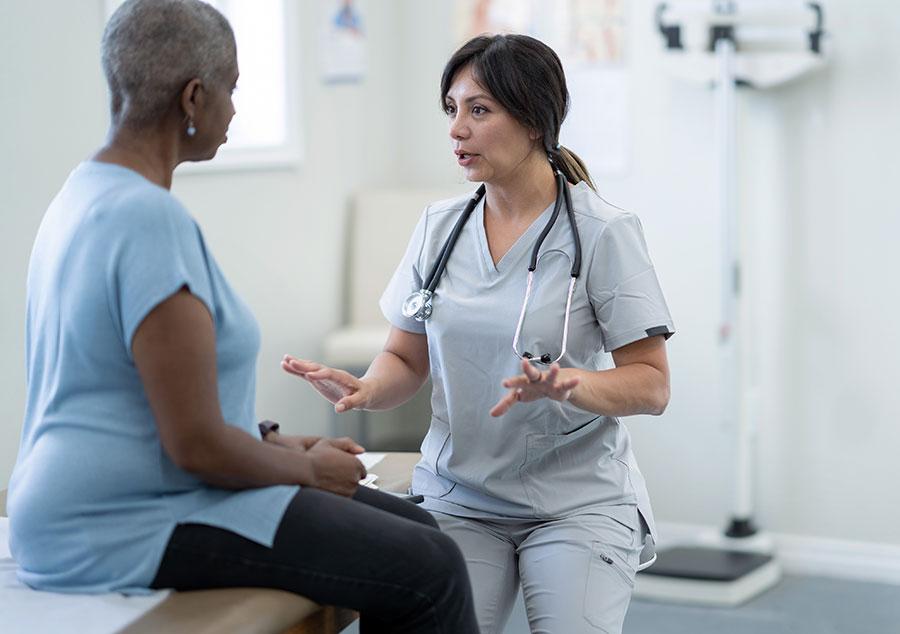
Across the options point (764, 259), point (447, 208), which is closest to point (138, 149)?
point (447, 208)

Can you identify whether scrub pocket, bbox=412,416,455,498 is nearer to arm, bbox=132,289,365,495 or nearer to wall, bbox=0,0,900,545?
arm, bbox=132,289,365,495

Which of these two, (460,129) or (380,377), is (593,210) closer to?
(460,129)

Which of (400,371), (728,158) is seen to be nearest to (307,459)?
(400,371)

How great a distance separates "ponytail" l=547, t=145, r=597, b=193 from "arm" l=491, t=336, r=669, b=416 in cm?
32

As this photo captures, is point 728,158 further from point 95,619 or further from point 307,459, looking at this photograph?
point 95,619

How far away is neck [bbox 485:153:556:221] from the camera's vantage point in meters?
2.07

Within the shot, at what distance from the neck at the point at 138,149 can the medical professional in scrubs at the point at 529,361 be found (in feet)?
1.66

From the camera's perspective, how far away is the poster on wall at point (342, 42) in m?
4.04

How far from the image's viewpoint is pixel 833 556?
3.80 metres

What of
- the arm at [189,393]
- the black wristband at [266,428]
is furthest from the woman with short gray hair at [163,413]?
the black wristband at [266,428]

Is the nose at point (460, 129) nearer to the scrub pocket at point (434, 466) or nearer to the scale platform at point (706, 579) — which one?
the scrub pocket at point (434, 466)

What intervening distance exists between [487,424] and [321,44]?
231 centimetres

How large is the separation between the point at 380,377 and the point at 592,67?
2.16 m

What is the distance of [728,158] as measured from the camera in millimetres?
3654
